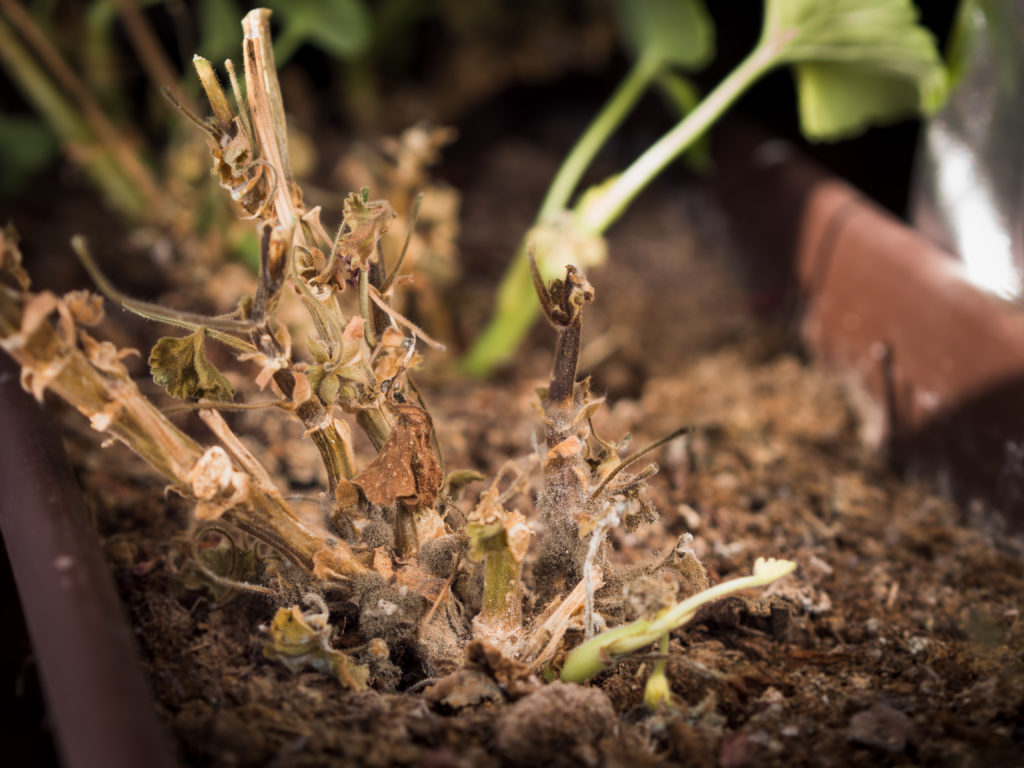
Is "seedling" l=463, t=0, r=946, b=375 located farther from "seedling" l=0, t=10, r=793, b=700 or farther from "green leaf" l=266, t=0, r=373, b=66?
"green leaf" l=266, t=0, r=373, b=66

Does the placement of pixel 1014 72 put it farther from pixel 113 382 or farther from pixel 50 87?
pixel 50 87

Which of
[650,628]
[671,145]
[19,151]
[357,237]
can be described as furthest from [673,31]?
[19,151]

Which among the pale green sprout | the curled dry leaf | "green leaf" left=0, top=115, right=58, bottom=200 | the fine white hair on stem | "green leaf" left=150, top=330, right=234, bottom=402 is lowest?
the pale green sprout

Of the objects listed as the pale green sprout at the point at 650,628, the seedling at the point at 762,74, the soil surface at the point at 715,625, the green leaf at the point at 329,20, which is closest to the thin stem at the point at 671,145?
the seedling at the point at 762,74

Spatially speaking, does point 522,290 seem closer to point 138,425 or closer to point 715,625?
point 715,625

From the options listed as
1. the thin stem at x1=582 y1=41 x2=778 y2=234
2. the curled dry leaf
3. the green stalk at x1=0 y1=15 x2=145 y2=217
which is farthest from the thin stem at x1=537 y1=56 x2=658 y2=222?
the green stalk at x1=0 y1=15 x2=145 y2=217

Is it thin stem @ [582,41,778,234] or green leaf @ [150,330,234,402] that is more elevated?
thin stem @ [582,41,778,234]

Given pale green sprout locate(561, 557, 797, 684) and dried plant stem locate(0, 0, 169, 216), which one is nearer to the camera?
pale green sprout locate(561, 557, 797, 684)

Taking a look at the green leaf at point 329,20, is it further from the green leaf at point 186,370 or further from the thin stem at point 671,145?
the green leaf at point 186,370
